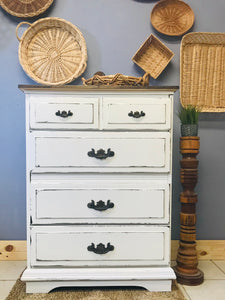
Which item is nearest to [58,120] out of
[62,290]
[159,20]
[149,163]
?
[149,163]

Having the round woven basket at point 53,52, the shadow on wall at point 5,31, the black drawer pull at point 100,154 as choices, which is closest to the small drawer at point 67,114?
the black drawer pull at point 100,154

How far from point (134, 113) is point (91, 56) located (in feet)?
2.20

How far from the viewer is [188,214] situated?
1.47 meters

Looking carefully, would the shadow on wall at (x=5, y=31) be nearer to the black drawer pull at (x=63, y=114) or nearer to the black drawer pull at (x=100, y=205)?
the black drawer pull at (x=63, y=114)

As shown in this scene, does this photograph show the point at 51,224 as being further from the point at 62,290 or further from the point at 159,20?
the point at 159,20

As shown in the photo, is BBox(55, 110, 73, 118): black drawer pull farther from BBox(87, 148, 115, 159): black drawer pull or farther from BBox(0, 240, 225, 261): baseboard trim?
BBox(0, 240, 225, 261): baseboard trim

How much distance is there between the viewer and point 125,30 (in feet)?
5.88

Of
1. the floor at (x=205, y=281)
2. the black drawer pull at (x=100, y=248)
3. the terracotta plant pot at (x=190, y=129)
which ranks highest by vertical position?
the terracotta plant pot at (x=190, y=129)

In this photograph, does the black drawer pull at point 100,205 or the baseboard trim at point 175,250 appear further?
the baseboard trim at point 175,250

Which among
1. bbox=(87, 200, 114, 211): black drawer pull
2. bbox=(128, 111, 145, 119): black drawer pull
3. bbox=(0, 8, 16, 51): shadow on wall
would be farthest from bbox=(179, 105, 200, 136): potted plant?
bbox=(0, 8, 16, 51): shadow on wall

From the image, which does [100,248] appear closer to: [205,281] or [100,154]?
[100,154]

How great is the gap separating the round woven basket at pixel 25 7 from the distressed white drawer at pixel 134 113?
2.80 ft

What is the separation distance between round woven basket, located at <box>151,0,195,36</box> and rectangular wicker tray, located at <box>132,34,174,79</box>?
0.11 metres

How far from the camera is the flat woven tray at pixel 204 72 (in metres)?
1.77
